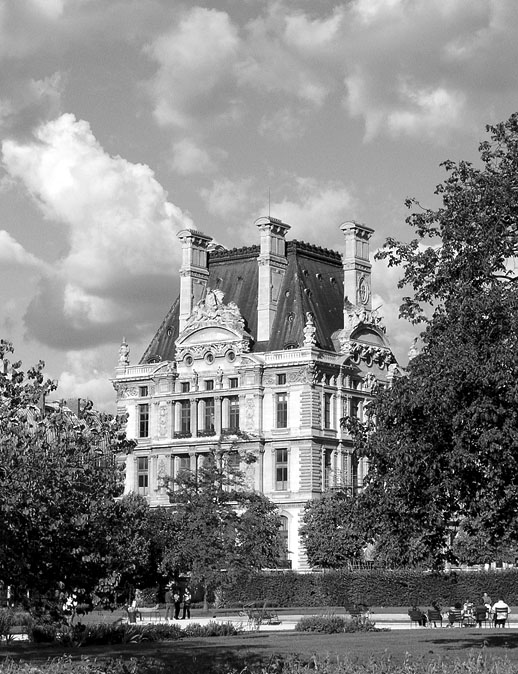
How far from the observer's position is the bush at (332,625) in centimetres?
5366

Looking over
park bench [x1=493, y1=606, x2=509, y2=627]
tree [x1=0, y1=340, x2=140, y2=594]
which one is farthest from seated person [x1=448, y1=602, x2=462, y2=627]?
tree [x1=0, y1=340, x2=140, y2=594]

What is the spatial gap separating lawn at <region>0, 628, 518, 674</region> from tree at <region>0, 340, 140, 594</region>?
2.47 metres

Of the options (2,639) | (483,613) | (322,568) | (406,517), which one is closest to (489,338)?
(406,517)

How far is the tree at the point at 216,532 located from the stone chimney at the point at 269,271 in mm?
25619

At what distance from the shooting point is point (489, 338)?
3778 centimetres

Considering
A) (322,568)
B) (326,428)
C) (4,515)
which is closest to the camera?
(4,515)

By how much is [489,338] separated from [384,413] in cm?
425

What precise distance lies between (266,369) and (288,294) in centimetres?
750

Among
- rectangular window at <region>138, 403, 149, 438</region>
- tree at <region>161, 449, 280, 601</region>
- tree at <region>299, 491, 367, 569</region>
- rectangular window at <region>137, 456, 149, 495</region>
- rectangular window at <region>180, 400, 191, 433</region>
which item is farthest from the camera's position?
rectangular window at <region>138, 403, 149, 438</region>

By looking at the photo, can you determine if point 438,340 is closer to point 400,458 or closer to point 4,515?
point 400,458

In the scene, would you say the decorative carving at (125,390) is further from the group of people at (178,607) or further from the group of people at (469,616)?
the group of people at (469,616)

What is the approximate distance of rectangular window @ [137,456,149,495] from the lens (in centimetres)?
12212

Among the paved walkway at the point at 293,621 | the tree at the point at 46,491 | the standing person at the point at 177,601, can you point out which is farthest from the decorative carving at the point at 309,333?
the tree at the point at 46,491

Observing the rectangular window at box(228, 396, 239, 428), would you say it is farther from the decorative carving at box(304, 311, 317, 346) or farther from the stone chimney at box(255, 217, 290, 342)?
the decorative carving at box(304, 311, 317, 346)
